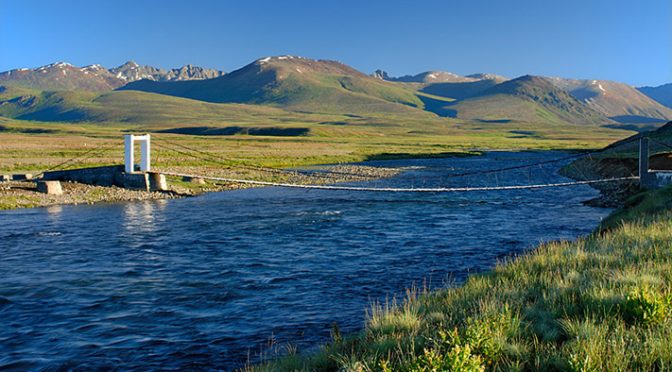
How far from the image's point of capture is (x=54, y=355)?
11.5m

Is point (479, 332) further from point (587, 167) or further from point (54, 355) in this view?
point (587, 167)

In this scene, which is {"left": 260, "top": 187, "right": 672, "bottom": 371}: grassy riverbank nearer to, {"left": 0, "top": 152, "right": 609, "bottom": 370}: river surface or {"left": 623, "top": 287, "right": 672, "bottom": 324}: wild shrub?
{"left": 623, "top": 287, "right": 672, "bottom": 324}: wild shrub

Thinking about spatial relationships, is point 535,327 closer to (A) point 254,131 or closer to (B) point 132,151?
(B) point 132,151

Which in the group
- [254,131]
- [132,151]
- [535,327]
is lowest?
[535,327]

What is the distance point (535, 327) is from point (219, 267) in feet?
42.8

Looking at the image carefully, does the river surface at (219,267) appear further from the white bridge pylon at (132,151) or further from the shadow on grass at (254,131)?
the shadow on grass at (254,131)

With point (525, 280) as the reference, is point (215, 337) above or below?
below

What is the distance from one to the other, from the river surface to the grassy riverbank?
290 centimetres

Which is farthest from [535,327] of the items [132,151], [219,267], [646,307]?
[132,151]

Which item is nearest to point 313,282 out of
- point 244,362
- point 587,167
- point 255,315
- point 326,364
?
point 255,315

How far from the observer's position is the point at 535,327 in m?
8.52

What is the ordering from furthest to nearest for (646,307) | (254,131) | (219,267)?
1. (254,131)
2. (219,267)
3. (646,307)

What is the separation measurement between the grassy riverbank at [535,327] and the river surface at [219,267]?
114 inches

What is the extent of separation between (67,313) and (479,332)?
10929 mm
